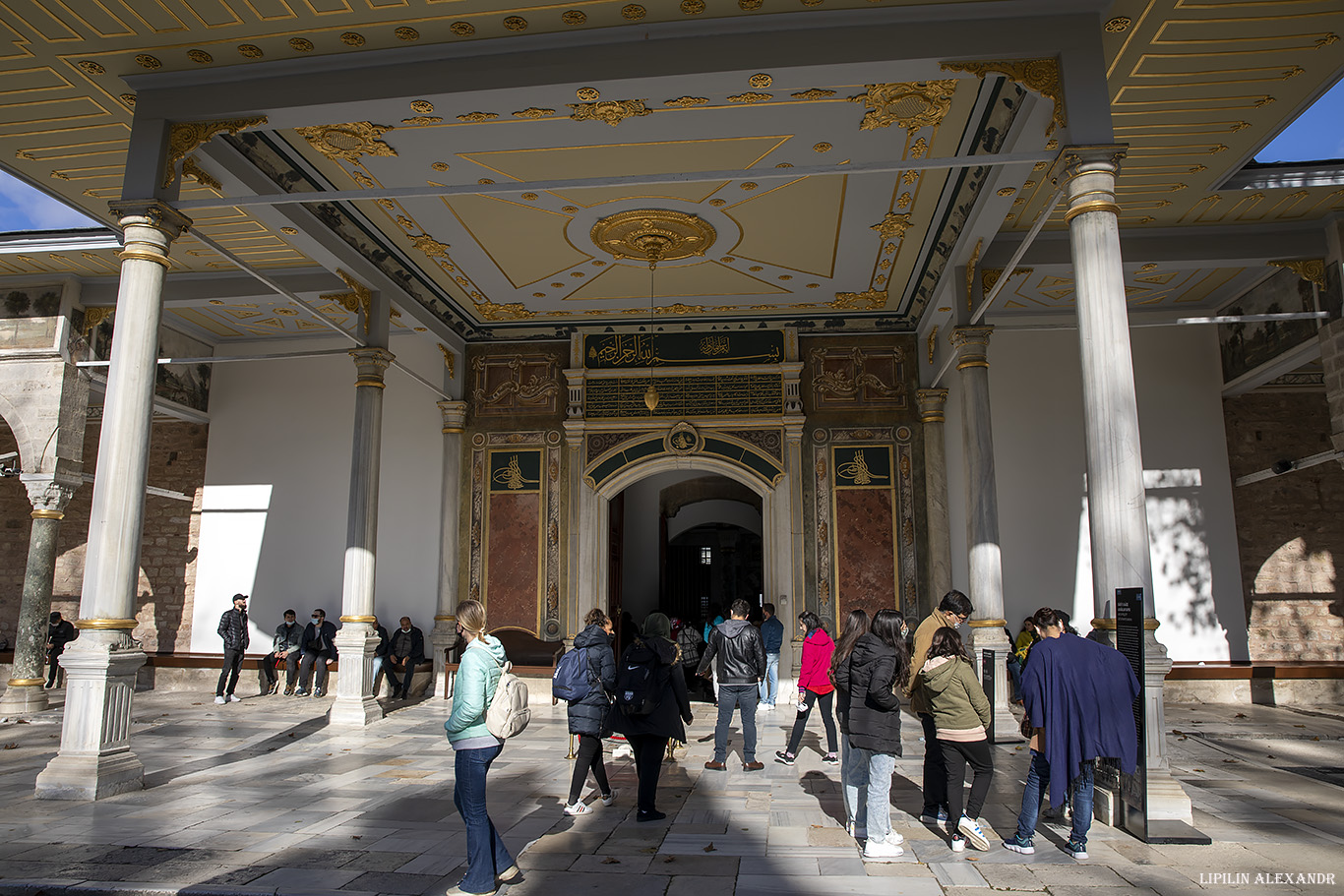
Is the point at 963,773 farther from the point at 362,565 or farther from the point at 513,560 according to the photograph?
the point at 513,560

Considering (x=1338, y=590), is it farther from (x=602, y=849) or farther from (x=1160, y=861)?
(x=602, y=849)

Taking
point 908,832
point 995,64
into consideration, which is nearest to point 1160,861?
point 908,832

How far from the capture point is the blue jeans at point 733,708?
568cm

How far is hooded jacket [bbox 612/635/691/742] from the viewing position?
4.31m

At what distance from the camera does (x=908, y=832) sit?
13.5 ft

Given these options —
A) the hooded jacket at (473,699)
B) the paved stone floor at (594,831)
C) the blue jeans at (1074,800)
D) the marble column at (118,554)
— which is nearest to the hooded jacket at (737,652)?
the paved stone floor at (594,831)

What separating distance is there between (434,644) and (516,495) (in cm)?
194

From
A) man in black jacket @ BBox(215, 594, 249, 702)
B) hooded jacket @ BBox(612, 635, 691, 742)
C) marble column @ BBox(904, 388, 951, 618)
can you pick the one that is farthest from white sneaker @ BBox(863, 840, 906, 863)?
man in black jacket @ BBox(215, 594, 249, 702)

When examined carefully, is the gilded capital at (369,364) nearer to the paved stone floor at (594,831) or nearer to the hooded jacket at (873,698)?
the paved stone floor at (594,831)

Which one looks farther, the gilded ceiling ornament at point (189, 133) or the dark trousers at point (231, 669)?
the dark trousers at point (231, 669)

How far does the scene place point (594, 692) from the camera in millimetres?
4352

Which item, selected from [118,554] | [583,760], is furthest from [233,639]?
[583,760]

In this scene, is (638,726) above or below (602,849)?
above

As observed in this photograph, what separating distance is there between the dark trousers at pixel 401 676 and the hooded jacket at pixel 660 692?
5925mm
